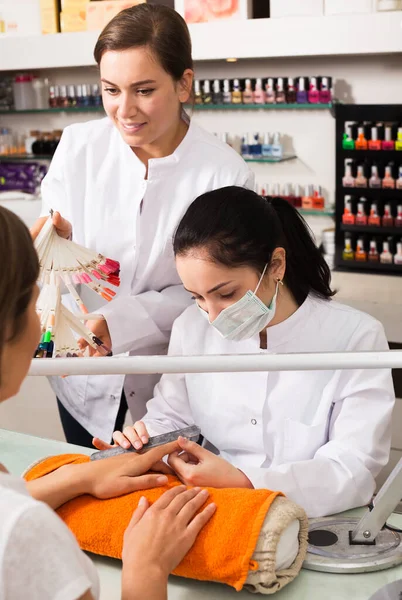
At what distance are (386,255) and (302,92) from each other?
94 centimetres

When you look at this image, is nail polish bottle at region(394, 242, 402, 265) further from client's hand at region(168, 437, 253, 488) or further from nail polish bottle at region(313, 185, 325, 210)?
client's hand at region(168, 437, 253, 488)

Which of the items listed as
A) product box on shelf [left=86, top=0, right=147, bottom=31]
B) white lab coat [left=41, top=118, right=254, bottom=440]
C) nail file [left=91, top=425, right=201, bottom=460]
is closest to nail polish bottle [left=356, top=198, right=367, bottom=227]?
product box on shelf [left=86, top=0, right=147, bottom=31]

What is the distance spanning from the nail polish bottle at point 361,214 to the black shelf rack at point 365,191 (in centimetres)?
2

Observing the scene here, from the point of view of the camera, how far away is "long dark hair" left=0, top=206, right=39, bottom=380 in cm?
67

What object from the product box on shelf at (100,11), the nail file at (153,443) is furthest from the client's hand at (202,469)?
the product box on shelf at (100,11)

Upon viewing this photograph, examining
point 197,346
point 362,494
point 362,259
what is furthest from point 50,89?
point 362,494

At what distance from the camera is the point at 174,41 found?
1.70 meters

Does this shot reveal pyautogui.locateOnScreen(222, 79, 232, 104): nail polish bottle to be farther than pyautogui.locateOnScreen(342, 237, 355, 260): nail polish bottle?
Yes

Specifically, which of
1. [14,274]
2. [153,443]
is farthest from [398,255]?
[14,274]

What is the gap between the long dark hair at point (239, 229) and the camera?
1.48 m

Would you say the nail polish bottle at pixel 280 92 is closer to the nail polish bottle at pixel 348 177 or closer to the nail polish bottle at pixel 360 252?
the nail polish bottle at pixel 348 177

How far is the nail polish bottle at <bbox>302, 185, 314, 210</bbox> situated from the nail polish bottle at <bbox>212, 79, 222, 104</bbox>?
0.67 m

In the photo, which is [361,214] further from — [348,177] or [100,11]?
[100,11]

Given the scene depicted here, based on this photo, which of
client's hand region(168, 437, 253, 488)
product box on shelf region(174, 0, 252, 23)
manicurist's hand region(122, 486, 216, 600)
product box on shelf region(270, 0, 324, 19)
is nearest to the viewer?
manicurist's hand region(122, 486, 216, 600)
